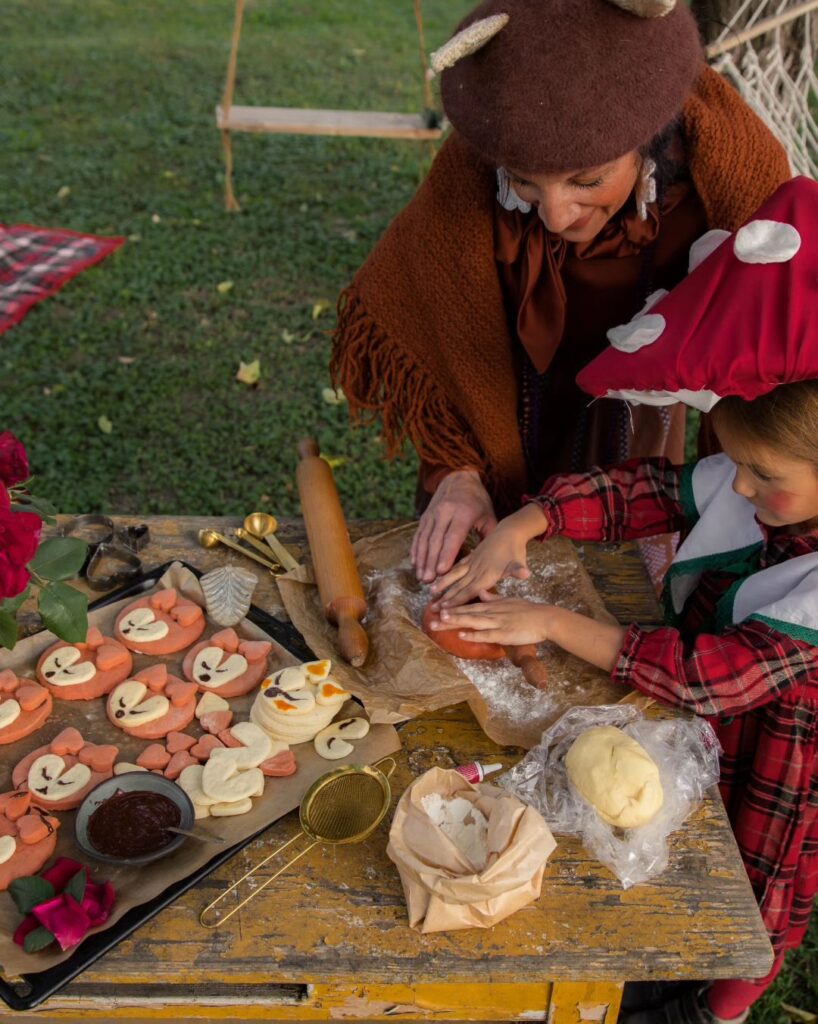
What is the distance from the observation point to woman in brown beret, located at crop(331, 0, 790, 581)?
1.61 metres

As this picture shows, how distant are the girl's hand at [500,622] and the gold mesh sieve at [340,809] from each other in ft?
1.07

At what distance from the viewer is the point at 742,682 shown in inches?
67.6

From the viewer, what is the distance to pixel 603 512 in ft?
6.93

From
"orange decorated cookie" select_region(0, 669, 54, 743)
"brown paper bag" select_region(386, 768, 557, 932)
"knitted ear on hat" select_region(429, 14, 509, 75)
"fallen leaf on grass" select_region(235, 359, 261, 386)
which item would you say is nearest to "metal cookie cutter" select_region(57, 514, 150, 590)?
"orange decorated cookie" select_region(0, 669, 54, 743)

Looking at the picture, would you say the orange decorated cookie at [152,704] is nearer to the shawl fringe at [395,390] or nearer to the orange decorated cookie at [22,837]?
the orange decorated cookie at [22,837]

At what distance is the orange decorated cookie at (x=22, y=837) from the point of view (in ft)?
4.84

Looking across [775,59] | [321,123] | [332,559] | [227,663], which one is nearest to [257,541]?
[332,559]

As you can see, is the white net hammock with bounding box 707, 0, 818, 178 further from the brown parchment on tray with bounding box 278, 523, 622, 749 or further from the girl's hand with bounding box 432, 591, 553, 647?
the girl's hand with bounding box 432, 591, 553, 647

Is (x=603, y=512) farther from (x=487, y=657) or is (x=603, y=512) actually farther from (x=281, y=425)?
(x=281, y=425)

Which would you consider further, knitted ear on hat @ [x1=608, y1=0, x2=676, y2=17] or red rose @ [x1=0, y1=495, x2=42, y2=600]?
knitted ear on hat @ [x1=608, y1=0, x2=676, y2=17]

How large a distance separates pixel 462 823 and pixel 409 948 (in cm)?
20

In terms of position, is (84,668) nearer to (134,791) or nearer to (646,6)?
(134,791)

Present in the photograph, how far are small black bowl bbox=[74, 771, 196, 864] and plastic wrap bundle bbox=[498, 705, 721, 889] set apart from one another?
0.52m

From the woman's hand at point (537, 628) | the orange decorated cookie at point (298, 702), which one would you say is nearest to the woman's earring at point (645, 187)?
the woman's hand at point (537, 628)
